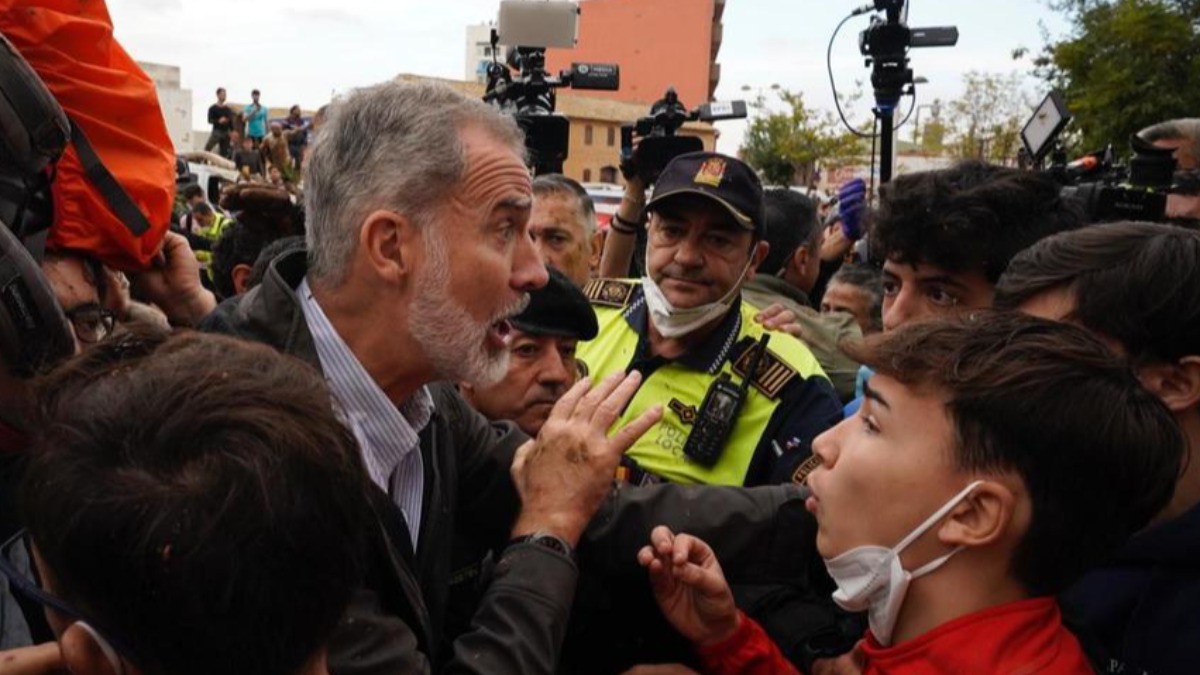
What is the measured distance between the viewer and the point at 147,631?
110cm

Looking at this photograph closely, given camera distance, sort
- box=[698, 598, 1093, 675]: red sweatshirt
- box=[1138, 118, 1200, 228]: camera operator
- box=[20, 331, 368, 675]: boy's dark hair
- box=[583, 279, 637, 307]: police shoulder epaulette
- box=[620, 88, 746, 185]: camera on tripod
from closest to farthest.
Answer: box=[20, 331, 368, 675]: boy's dark hair, box=[698, 598, 1093, 675]: red sweatshirt, box=[583, 279, 637, 307]: police shoulder epaulette, box=[1138, 118, 1200, 228]: camera operator, box=[620, 88, 746, 185]: camera on tripod

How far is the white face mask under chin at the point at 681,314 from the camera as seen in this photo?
9.77 ft

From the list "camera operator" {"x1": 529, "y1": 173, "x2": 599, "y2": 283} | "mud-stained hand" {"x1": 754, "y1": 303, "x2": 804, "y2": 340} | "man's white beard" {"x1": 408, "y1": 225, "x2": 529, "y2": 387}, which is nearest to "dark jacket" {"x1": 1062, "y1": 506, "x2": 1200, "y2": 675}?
"man's white beard" {"x1": 408, "y1": 225, "x2": 529, "y2": 387}

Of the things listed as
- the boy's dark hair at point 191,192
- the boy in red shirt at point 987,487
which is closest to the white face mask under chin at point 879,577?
the boy in red shirt at point 987,487

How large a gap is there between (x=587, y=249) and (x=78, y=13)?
9.03ft

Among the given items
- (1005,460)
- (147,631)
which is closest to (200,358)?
(147,631)

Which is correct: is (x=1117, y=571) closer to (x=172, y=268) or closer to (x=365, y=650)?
(x=365, y=650)

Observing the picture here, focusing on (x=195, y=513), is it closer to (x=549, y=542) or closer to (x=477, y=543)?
(x=549, y=542)

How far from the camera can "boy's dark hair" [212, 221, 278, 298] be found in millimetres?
4141

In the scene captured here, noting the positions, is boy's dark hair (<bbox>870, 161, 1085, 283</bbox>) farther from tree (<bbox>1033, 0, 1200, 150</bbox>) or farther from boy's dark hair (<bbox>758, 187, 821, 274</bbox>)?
tree (<bbox>1033, 0, 1200, 150</bbox>)

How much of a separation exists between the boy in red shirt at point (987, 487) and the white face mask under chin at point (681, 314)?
1.19m

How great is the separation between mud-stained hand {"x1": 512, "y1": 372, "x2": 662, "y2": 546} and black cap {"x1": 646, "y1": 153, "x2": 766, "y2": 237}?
4.04 ft

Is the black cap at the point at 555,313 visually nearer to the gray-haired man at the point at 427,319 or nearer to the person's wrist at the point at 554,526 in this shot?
the gray-haired man at the point at 427,319

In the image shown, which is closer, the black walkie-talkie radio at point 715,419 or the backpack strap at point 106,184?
the backpack strap at point 106,184
